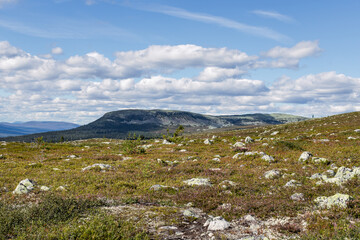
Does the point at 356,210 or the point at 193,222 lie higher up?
the point at 356,210

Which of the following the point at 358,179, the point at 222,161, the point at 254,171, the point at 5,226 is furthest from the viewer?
the point at 222,161

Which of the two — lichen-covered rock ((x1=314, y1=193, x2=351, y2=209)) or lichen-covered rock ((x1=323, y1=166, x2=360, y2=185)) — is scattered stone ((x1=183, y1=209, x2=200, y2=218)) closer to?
lichen-covered rock ((x1=314, y1=193, x2=351, y2=209))

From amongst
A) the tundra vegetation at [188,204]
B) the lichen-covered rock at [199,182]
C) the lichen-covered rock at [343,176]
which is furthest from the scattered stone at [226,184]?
the lichen-covered rock at [343,176]

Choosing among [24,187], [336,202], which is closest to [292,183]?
[336,202]

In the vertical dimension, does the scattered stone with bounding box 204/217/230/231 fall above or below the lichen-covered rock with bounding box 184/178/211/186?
above

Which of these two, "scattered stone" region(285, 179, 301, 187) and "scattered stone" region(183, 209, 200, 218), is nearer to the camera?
"scattered stone" region(183, 209, 200, 218)

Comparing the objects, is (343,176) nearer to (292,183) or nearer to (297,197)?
(292,183)

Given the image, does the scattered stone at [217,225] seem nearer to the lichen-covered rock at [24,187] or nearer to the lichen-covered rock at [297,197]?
the lichen-covered rock at [297,197]

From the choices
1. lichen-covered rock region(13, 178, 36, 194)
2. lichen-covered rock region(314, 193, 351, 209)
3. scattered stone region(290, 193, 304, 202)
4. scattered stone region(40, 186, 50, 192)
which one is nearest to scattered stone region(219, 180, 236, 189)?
scattered stone region(290, 193, 304, 202)

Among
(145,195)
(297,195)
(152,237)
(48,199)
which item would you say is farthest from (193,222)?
(48,199)

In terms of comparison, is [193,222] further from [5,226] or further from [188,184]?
[5,226]

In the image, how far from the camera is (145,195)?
517 inches

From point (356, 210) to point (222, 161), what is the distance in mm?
15295

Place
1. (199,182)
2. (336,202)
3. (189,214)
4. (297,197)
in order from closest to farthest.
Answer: (336,202), (189,214), (297,197), (199,182)
